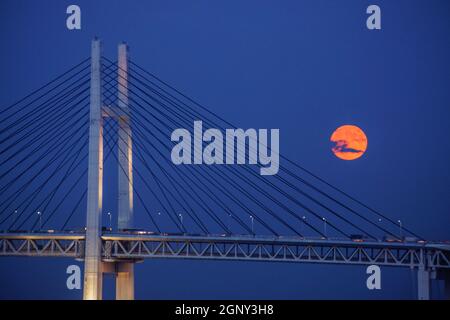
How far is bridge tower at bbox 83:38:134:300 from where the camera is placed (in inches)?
1809

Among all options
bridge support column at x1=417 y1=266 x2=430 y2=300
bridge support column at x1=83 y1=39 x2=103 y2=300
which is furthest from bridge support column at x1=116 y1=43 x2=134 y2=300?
bridge support column at x1=417 y1=266 x2=430 y2=300

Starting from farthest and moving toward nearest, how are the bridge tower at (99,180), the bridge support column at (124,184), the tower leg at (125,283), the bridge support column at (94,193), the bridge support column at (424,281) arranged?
the tower leg at (125,283) → the bridge support column at (124,184) → the bridge support column at (424,281) → the bridge tower at (99,180) → the bridge support column at (94,193)

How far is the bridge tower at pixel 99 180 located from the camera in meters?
45.9

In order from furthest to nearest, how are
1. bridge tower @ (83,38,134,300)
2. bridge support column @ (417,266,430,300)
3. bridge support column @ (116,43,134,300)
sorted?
bridge support column @ (116,43,134,300) → bridge support column @ (417,266,430,300) → bridge tower @ (83,38,134,300)

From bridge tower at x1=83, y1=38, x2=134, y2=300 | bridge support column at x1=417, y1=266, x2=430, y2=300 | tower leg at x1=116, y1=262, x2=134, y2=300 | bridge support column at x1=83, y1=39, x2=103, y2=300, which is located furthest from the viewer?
tower leg at x1=116, y1=262, x2=134, y2=300

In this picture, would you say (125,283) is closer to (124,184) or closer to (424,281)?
(124,184)

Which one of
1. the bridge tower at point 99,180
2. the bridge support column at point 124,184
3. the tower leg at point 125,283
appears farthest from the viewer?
the tower leg at point 125,283

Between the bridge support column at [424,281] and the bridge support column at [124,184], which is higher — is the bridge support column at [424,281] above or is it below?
below

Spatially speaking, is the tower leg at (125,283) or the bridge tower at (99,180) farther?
the tower leg at (125,283)

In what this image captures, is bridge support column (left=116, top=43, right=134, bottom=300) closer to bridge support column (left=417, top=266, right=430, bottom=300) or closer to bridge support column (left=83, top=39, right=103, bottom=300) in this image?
bridge support column (left=83, top=39, right=103, bottom=300)

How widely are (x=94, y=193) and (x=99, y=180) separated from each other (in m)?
0.83

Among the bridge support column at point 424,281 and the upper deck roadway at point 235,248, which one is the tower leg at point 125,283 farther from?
the bridge support column at point 424,281

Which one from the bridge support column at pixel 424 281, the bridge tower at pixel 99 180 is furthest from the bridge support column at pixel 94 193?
the bridge support column at pixel 424 281
